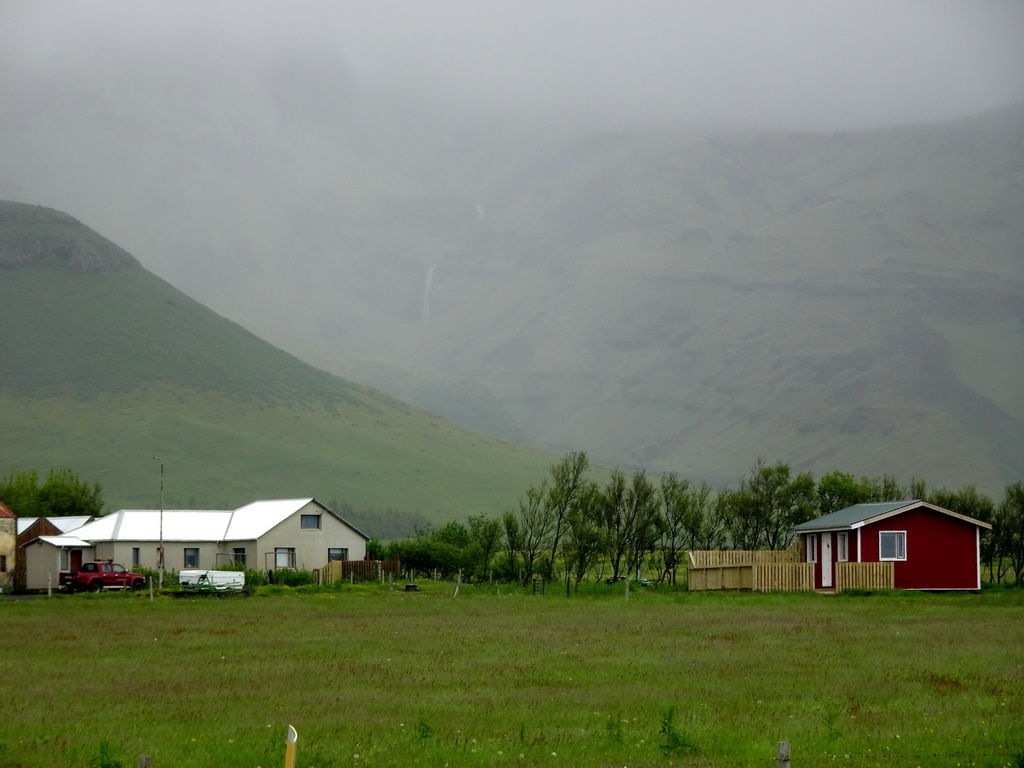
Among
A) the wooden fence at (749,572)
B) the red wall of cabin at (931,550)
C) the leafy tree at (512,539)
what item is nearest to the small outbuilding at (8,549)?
the leafy tree at (512,539)

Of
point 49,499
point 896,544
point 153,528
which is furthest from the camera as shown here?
point 49,499

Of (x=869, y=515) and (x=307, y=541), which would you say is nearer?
(x=869, y=515)

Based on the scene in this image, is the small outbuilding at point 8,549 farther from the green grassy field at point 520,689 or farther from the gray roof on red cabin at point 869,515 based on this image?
the gray roof on red cabin at point 869,515

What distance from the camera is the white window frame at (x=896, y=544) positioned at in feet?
198

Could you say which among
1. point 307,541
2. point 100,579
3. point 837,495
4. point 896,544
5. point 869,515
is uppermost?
point 837,495

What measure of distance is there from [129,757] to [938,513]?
49.3 metres

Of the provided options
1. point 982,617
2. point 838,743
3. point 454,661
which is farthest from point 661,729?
point 982,617

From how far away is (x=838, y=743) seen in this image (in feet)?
65.8

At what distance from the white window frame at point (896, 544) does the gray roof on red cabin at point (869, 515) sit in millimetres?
929

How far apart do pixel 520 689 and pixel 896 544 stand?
3889 cm

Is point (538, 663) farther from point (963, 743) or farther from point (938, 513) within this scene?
point (938, 513)

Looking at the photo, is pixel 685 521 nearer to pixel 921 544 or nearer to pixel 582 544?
pixel 582 544

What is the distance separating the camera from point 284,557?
89.3 meters

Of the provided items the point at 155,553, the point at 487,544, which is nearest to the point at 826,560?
the point at 487,544
